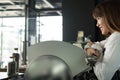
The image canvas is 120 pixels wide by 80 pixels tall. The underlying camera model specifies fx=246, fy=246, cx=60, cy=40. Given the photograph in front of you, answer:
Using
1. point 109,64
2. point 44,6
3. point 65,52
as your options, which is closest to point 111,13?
point 109,64

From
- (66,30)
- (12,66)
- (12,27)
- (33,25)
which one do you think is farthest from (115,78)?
(12,27)

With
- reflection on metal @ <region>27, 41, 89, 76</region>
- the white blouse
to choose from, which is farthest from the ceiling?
reflection on metal @ <region>27, 41, 89, 76</region>

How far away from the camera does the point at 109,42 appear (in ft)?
3.86

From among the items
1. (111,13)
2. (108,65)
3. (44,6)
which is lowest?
(108,65)

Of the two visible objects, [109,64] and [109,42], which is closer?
[109,64]

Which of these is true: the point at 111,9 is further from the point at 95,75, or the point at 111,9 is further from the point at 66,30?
the point at 66,30

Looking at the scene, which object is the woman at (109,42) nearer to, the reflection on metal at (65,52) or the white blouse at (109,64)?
the white blouse at (109,64)

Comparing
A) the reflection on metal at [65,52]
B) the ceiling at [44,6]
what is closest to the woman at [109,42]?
the reflection on metal at [65,52]

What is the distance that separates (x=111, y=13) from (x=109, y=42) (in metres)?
0.16

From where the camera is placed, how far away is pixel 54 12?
271 inches

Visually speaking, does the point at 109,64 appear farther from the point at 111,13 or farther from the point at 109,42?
the point at 111,13

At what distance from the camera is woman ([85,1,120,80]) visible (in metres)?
1.07

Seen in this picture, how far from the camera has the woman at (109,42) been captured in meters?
1.07

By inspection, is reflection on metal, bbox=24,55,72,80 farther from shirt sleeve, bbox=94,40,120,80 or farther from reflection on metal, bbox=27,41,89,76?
shirt sleeve, bbox=94,40,120,80
